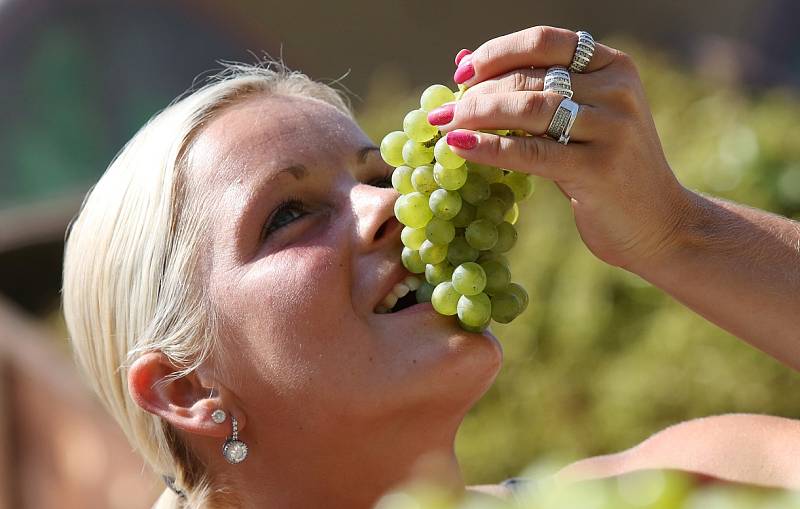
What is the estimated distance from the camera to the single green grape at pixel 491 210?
1.91 m

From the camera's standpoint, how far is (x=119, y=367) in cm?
226

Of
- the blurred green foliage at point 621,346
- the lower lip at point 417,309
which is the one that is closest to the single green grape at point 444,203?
the lower lip at point 417,309

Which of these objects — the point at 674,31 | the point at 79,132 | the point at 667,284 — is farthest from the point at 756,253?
the point at 79,132

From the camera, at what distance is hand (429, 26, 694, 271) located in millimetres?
1659

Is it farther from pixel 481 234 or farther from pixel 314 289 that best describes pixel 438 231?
pixel 314 289

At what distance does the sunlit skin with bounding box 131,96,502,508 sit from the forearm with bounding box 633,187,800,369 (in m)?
0.44

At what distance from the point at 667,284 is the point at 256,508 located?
→ 41.4 inches

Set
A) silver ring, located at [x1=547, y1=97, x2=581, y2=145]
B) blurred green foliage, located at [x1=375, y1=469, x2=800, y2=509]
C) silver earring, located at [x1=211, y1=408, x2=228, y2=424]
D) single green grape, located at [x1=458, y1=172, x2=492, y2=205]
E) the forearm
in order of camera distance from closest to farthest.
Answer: blurred green foliage, located at [x1=375, y1=469, x2=800, y2=509]
silver ring, located at [x1=547, y1=97, x2=581, y2=145]
single green grape, located at [x1=458, y1=172, x2=492, y2=205]
the forearm
silver earring, located at [x1=211, y1=408, x2=228, y2=424]

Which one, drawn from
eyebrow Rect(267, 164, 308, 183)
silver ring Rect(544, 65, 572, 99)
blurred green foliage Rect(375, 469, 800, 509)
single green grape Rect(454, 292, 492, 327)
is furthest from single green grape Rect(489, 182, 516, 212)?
blurred green foliage Rect(375, 469, 800, 509)

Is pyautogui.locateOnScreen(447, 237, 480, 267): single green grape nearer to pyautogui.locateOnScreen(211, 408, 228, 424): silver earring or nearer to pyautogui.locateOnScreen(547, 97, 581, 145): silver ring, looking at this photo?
pyautogui.locateOnScreen(547, 97, 581, 145): silver ring

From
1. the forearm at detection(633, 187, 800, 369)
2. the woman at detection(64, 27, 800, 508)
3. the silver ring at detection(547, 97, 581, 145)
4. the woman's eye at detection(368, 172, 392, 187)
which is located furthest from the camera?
the woman's eye at detection(368, 172, 392, 187)

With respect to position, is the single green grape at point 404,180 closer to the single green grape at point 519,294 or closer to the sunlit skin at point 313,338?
the sunlit skin at point 313,338

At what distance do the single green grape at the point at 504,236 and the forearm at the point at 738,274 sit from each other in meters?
0.29

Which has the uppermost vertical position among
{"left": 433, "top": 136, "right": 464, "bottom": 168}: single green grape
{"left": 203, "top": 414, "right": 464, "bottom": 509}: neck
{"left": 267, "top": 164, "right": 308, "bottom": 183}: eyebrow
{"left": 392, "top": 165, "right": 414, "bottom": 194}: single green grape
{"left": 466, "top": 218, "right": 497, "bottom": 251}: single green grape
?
{"left": 433, "top": 136, "right": 464, "bottom": 168}: single green grape
